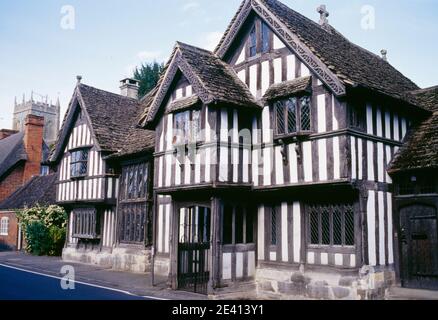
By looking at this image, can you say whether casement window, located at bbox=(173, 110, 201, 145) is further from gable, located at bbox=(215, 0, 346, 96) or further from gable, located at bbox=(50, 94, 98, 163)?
gable, located at bbox=(50, 94, 98, 163)

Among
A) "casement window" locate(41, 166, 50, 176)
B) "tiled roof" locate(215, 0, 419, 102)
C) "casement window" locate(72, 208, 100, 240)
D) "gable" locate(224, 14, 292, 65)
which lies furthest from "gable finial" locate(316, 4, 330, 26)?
"casement window" locate(41, 166, 50, 176)

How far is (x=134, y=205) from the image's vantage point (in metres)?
20.9

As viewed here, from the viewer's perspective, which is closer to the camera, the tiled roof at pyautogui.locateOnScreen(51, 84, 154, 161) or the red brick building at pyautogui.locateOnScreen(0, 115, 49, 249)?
the tiled roof at pyautogui.locateOnScreen(51, 84, 154, 161)

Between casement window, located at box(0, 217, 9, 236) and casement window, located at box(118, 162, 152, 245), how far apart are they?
18.0m

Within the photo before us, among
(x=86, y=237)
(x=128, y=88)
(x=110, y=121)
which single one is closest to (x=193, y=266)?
(x=86, y=237)

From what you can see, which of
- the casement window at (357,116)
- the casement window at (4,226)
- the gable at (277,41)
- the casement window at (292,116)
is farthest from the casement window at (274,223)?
the casement window at (4,226)

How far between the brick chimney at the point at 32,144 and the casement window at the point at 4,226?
13.8 feet

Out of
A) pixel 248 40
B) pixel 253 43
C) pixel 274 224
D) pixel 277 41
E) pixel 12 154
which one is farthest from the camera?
pixel 12 154

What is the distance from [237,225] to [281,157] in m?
2.75

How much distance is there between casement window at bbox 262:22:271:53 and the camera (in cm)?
1502

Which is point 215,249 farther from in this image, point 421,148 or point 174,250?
point 421,148

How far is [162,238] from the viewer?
1870 cm

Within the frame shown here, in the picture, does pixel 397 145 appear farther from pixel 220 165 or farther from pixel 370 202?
pixel 220 165
